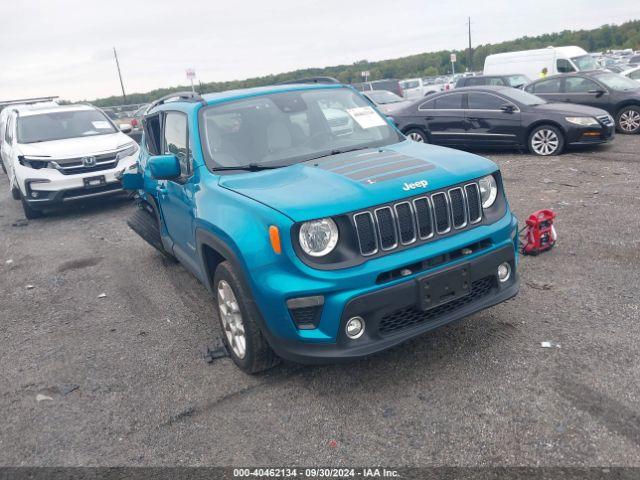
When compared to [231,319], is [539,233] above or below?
below

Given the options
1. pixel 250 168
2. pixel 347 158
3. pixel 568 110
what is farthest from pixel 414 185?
pixel 568 110

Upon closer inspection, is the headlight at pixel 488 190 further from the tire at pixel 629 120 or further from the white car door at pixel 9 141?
the tire at pixel 629 120

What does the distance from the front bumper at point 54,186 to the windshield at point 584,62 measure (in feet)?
55.2

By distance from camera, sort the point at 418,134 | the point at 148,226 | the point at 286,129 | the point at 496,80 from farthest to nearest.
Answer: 1. the point at 496,80
2. the point at 418,134
3. the point at 148,226
4. the point at 286,129

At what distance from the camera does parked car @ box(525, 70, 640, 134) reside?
1262cm

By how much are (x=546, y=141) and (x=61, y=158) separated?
9031 millimetres

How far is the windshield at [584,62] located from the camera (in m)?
19.5

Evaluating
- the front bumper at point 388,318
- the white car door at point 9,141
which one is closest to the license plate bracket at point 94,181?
the white car door at point 9,141

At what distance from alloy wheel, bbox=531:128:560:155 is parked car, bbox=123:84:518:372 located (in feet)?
24.5

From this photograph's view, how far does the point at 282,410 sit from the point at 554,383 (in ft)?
5.55

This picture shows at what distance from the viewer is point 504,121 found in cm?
1122

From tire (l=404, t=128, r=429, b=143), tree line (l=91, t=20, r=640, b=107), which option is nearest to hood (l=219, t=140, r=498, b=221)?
tire (l=404, t=128, r=429, b=143)

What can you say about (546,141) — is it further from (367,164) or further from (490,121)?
(367,164)

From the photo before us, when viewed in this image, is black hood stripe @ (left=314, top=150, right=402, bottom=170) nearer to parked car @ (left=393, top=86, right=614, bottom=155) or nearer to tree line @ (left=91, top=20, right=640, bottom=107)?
parked car @ (left=393, top=86, right=614, bottom=155)
